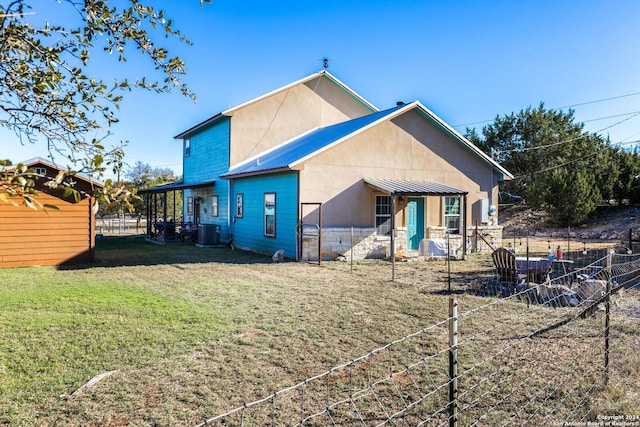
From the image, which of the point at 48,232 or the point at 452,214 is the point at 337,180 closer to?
the point at 452,214

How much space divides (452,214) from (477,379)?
43.9 ft

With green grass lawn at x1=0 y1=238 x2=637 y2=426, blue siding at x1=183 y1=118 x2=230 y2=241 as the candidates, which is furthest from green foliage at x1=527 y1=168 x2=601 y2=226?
blue siding at x1=183 y1=118 x2=230 y2=241

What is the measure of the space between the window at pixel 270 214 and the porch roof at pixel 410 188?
140 inches

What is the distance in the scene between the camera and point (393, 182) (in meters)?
15.8

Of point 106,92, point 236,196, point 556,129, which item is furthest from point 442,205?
point 556,129

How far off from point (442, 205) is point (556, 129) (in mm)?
27144

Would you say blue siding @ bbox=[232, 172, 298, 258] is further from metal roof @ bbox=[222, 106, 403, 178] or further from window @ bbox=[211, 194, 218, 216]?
window @ bbox=[211, 194, 218, 216]

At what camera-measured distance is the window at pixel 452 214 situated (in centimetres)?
1717

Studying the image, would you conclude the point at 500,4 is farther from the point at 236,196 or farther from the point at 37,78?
the point at 37,78

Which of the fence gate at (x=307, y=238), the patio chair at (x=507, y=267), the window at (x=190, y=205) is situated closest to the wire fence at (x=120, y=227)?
A: the window at (x=190, y=205)

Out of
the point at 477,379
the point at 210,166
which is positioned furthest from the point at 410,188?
the point at 210,166

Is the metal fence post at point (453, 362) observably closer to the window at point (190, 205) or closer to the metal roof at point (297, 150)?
the metal roof at point (297, 150)

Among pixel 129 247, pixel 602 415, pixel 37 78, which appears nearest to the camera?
pixel 37 78

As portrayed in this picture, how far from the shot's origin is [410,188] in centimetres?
1480
